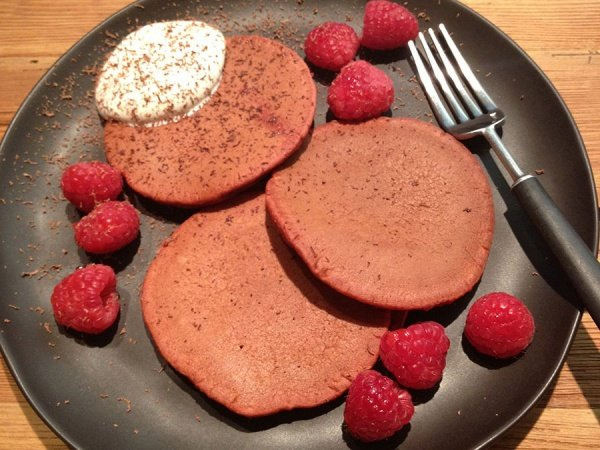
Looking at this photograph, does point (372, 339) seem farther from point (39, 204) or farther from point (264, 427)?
point (39, 204)

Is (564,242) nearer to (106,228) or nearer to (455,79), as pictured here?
(455,79)

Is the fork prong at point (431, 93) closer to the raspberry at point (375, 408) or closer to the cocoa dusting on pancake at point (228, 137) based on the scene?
the cocoa dusting on pancake at point (228, 137)

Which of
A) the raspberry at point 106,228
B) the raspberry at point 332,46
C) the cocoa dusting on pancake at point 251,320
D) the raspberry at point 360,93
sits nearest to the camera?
the cocoa dusting on pancake at point 251,320

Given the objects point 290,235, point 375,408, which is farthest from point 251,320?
point 375,408

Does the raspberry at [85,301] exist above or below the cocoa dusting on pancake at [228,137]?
below

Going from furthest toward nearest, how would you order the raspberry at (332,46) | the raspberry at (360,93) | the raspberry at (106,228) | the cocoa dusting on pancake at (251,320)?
the raspberry at (332,46), the raspberry at (360,93), the raspberry at (106,228), the cocoa dusting on pancake at (251,320)

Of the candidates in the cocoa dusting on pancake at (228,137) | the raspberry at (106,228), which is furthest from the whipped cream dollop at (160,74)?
the raspberry at (106,228)

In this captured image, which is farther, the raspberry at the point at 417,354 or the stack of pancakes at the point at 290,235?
the stack of pancakes at the point at 290,235
